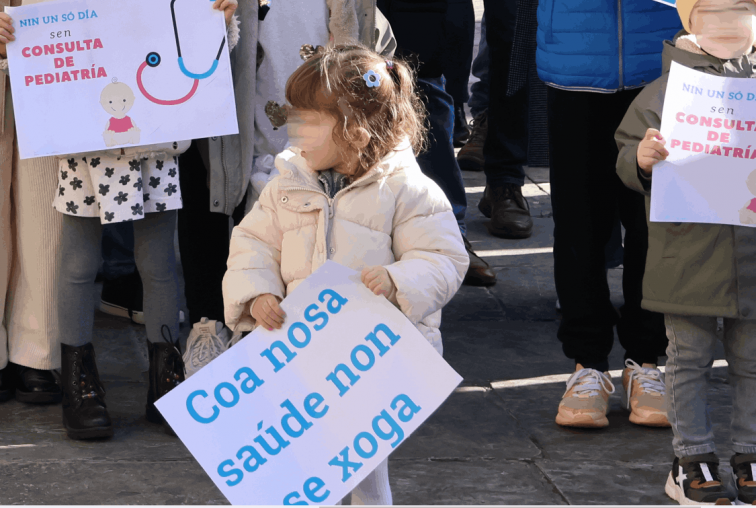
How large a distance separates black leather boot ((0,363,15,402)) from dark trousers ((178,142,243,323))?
0.68m

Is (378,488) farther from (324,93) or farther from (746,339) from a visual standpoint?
(746,339)

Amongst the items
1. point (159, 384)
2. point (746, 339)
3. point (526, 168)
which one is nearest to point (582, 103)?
point (746, 339)

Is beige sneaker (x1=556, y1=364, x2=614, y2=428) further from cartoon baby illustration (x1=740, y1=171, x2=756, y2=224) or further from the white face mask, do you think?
the white face mask

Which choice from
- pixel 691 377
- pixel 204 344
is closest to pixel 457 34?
pixel 204 344

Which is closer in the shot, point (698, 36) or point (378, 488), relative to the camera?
point (378, 488)

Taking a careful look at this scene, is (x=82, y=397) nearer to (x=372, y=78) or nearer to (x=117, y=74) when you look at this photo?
(x=117, y=74)

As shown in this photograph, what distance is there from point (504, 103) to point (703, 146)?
9.67 ft

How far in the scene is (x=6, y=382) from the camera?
3.57 metres

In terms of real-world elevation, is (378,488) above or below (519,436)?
above

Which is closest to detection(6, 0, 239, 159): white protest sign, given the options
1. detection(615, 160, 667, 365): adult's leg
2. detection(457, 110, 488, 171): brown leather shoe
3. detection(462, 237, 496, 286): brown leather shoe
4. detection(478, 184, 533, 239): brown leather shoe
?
detection(615, 160, 667, 365): adult's leg

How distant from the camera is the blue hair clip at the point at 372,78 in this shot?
226 centimetres

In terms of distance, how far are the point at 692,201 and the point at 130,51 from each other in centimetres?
166

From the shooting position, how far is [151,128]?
2.91m

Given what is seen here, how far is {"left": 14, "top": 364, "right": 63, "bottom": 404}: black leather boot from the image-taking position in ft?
11.5
